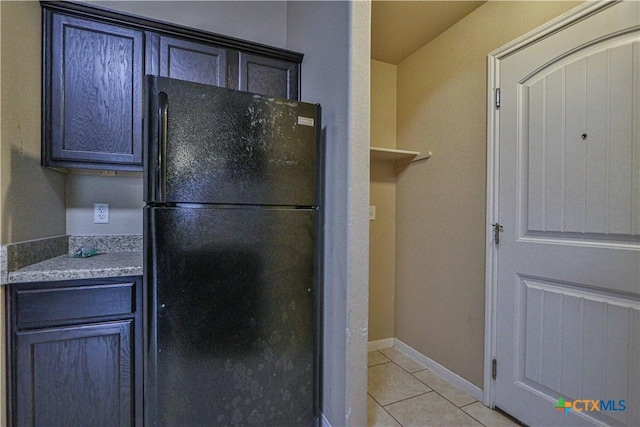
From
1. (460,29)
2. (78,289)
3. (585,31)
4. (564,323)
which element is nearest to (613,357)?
(564,323)

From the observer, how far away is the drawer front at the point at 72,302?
112 centimetres

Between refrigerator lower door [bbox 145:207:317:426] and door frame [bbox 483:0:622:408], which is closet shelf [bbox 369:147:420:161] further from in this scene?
refrigerator lower door [bbox 145:207:317:426]

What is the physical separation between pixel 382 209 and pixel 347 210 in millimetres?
1302

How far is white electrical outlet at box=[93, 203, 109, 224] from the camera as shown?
5.55 ft

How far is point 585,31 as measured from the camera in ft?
4.32

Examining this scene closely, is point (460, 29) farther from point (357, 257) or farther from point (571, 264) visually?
point (357, 257)

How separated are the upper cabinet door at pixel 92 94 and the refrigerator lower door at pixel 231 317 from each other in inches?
25.6

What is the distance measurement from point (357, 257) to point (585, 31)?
147 cm

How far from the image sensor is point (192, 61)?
62.6 inches

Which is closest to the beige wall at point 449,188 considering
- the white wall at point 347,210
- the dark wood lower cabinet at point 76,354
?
→ the white wall at point 347,210

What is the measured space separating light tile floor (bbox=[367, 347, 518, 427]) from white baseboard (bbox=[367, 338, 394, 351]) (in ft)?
0.69

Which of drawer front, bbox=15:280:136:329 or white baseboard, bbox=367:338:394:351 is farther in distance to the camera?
white baseboard, bbox=367:338:394:351

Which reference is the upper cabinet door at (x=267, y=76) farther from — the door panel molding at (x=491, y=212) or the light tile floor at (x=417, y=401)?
the light tile floor at (x=417, y=401)

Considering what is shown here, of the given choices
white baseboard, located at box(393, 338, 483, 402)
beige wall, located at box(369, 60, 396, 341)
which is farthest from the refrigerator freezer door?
white baseboard, located at box(393, 338, 483, 402)
